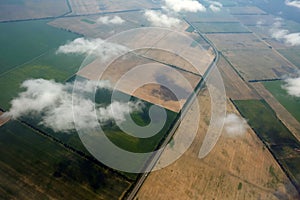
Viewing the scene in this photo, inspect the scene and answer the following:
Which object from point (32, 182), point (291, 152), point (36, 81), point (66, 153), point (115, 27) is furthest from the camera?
point (115, 27)

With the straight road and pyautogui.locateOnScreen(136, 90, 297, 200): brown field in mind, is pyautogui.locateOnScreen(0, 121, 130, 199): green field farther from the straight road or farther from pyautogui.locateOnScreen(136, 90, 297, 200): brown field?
pyautogui.locateOnScreen(136, 90, 297, 200): brown field

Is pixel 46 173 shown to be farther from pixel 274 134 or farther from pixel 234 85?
pixel 234 85

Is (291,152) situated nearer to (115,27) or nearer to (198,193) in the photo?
(198,193)

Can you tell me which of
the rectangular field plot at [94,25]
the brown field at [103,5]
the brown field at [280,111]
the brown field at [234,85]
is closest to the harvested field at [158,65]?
the brown field at [234,85]

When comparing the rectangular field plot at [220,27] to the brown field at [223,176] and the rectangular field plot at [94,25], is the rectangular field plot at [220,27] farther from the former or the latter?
the brown field at [223,176]

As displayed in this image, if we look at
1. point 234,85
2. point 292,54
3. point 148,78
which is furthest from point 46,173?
point 292,54

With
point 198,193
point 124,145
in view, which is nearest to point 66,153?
point 124,145

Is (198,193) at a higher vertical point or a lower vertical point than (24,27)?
lower
